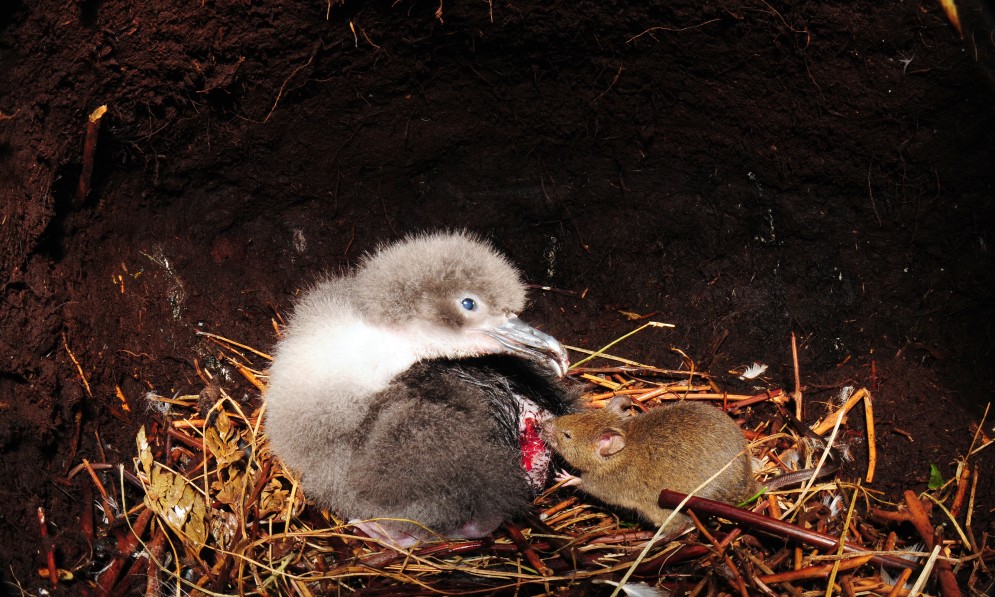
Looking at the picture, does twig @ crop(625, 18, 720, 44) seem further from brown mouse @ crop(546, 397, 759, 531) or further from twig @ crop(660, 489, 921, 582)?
twig @ crop(660, 489, 921, 582)

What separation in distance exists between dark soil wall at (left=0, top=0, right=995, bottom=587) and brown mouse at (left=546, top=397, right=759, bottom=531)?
627mm

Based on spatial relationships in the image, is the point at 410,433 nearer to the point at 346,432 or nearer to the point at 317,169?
the point at 346,432

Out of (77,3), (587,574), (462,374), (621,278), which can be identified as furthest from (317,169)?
(587,574)

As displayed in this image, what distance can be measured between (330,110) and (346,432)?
142 centimetres

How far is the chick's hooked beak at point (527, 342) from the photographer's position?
241cm

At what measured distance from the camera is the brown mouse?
2.31 meters

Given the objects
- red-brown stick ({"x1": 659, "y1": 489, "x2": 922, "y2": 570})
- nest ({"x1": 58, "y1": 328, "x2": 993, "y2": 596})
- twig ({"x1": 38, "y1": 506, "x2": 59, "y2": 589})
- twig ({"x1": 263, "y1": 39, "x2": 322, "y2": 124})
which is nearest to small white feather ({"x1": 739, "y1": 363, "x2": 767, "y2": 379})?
nest ({"x1": 58, "y1": 328, "x2": 993, "y2": 596})

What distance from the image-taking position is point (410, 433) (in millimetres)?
2137

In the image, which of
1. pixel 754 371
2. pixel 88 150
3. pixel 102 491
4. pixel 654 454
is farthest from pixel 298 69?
pixel 754 371

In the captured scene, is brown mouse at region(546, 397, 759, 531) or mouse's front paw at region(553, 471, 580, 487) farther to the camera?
mouse's front paw at region(553, 471, 580, 487)

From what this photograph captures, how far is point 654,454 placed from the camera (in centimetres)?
236

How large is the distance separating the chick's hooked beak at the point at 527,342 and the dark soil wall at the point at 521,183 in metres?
0.84

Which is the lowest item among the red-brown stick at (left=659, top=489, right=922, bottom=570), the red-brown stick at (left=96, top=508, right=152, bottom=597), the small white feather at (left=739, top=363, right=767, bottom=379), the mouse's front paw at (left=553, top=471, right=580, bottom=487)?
the mouse's front paw at (left=553, top=471, right=580, bottom=487)

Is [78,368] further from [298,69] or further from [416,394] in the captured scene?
[298,69]
